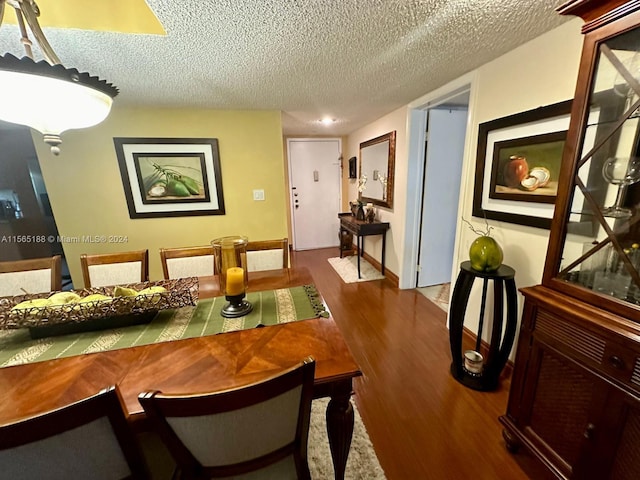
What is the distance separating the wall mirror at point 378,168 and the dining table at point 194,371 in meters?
2.57

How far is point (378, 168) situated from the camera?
3.53 m

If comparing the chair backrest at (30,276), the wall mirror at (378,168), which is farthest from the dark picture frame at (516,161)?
the chair backrest at (30,276)

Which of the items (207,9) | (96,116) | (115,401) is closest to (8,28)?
(96,116)

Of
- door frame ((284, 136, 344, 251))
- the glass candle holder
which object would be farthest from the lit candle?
door frame ((284, 136, 344, 251))

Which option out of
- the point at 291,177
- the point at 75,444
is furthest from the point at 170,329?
the point at 291,177

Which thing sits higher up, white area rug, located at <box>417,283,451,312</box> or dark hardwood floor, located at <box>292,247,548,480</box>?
white area rug, located at <box>417,283,451,312</box>

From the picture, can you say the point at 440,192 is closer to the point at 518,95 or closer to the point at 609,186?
the point at 518,95

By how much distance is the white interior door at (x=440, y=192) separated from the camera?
2.78m

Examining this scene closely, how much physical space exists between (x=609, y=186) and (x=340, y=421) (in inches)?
56.2

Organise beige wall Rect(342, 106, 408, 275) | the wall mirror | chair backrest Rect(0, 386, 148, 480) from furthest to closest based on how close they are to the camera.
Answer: the wall mirror, beige wall Rect(342, 106, 408, 275), chair backrest Rect(0, 386, 148, 480)

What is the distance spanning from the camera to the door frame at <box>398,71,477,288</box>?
204cm

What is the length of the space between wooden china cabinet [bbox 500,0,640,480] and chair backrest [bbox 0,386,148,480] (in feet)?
4.99

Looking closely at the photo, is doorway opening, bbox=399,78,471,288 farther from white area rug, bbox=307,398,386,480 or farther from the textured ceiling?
white area rug, bbox=307,398,386,480

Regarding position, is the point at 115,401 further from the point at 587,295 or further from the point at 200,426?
the point at 587,295
